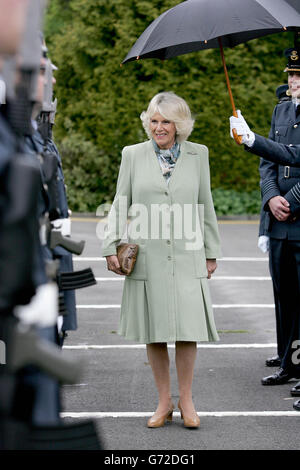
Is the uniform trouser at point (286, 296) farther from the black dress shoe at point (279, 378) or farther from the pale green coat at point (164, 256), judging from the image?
the pale green coat at point (164, 256)

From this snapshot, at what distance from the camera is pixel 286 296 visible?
705 centimetres

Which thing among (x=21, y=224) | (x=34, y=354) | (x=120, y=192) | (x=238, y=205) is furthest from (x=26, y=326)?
(x=238, y=205)

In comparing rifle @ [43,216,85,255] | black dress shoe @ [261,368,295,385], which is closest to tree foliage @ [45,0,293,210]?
black dress shoe @ [261,368,295,385]

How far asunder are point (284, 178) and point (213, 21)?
1252 millimetres

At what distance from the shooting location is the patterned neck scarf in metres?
5.86

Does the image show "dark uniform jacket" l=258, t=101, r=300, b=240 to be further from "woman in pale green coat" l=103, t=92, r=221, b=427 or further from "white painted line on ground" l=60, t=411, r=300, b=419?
"white painted line on ground" l=60, t=411, r=300, b=419

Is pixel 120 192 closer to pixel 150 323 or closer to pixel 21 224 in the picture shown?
pixel 150 323

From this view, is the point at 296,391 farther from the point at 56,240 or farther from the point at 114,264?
the point at 56,240

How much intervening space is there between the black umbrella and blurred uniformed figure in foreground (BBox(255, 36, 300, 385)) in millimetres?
475

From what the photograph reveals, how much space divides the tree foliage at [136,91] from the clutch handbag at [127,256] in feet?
52.6

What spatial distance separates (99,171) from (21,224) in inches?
792

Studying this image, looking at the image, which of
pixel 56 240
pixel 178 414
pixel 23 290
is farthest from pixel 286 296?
pixel 23 290

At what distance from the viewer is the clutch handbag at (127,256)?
5.73 m

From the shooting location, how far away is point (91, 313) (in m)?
10.2
